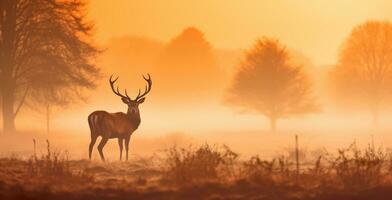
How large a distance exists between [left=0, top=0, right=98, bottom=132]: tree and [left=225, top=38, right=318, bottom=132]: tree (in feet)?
43.0

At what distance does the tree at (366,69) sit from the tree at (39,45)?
73.8 ft

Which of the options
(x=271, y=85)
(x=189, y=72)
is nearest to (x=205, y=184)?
(x=271, y=85)

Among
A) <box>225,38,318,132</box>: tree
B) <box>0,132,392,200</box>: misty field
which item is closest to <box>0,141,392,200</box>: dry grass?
<box>0,132,392,200</box>: misty field

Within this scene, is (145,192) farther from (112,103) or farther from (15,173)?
(112,103)

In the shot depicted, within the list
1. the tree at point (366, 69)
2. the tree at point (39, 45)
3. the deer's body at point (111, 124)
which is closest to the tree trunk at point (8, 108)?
the tree at point (39, 45)

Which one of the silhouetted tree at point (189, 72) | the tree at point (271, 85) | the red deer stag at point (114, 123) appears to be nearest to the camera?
the red deer stag at point (114, 123)

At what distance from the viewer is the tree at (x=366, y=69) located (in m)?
50.7

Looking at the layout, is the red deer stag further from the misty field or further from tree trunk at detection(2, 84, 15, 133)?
tree trunk at detection(2, 84, 15, 133)

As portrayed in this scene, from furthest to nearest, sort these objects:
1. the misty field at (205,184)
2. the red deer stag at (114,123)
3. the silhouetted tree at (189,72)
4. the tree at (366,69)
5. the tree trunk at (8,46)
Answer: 1. the silhouetted tree at (189,72)
2. the tree at (366,69)
3. the tree trunk at (8,46)
4. the red deer stag at (114,123)
5. the misty field at (205,184)

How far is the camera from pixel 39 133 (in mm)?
39906

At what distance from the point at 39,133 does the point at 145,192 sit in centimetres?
2784

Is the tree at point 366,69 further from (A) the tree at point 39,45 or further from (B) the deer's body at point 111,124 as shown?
(B) the deer's body at point 111,124

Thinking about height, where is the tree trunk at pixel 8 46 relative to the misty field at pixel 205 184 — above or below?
above

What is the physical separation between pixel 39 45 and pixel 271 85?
1686 cm
